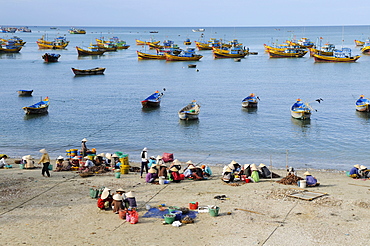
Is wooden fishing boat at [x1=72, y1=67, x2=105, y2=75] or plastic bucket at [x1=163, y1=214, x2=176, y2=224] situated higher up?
plastic bucket at [x1=163, y1=214, x2=176, y2=224]

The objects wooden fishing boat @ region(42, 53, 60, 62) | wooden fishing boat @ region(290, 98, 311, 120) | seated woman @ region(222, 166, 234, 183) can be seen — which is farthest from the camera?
wooden fishing boat @ region(42, 53, 60, 62)

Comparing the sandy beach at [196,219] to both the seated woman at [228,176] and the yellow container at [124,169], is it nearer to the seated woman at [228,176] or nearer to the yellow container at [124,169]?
the seated woman at [228,176]

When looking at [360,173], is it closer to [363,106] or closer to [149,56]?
[363,106]

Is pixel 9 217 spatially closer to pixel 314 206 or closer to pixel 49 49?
pixel 314 206

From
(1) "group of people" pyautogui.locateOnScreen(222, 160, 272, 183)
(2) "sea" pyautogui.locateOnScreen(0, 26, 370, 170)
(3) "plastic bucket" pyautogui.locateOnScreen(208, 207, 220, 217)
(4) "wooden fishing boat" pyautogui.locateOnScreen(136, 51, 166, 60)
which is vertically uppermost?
(3) "plastic bucket" pyautogui.locateOnScreen(208, 207, 220, 217)

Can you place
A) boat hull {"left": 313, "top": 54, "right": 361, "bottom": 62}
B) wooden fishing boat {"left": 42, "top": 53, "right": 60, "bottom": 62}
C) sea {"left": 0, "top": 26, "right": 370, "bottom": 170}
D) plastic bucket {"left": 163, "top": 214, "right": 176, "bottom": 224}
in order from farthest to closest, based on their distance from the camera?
1. wooden fishing boat {"left": 42, "top": 53, "right": 60, "bottom": 62}
2. boat hull {"left": 313, "top": 54, "right": 361, "bottom": 62}
3. sea {"left": 0, "top": 26, "right": 370, "bottom": 170}
4. plastic bucket {"left": 163, "top": 214, "right": 176, "bottom": 224}

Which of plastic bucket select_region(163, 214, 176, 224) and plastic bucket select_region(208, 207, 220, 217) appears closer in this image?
plastic bucket select_region(163, 214, 176, 224)

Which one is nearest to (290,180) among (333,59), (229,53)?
(333,59)

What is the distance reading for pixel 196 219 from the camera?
14398 millimetres

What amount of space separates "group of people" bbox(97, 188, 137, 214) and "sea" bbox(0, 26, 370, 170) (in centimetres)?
1148

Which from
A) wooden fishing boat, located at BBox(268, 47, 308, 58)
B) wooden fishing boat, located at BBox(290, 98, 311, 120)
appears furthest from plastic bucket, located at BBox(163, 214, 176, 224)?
wooden fishing boat, located at BBox(268, 47, 308, 58)

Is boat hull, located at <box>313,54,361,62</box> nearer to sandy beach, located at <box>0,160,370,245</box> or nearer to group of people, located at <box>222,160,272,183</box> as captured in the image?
sandy beach, located at <box>0,160,370,245</box>

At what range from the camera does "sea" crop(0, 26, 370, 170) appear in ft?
95.6

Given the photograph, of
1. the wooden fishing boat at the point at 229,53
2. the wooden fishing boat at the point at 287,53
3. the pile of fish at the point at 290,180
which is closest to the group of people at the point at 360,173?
the pile of fish at the point at 290,180
